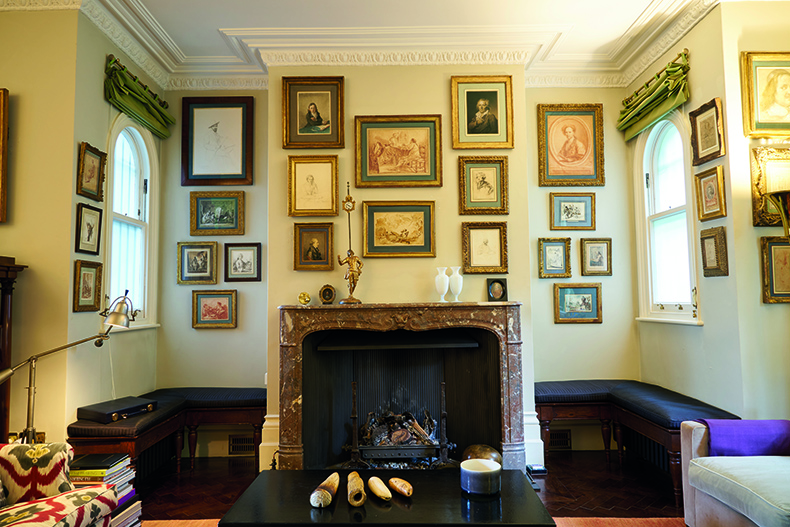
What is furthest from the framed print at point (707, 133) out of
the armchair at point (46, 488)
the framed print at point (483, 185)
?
the armchair at point (46, 488)

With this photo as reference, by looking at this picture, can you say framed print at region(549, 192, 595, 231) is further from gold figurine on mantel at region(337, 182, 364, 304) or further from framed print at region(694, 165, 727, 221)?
gold figurine on mantel at region(337, 182, 364, 304)

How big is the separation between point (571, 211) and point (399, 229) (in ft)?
5.62

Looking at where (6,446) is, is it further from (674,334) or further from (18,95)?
(674,334)

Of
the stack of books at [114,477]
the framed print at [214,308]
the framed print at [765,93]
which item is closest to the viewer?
the stack of books at [114,477]

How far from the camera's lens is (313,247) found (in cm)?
395

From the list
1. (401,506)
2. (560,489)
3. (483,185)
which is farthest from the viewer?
(483,185)

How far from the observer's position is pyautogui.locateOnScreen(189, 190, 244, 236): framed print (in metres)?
4.51

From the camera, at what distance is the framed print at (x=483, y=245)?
3.97 meters

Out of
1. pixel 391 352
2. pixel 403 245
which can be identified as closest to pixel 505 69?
pixel 403 245

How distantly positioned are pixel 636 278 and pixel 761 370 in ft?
4.79

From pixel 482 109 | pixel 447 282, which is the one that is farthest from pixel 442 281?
pixel 482 109

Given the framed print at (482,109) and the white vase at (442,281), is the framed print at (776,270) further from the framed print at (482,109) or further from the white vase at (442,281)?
the white vase at (442,281)

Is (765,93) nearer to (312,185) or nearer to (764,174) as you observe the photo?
(764,174)

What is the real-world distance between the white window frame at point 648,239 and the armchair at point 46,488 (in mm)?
3865
